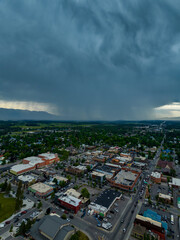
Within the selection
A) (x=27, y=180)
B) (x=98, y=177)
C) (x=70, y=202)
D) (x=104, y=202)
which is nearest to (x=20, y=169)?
(x=27, y=180)

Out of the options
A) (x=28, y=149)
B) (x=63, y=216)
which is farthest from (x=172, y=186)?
(x=28, y=149)

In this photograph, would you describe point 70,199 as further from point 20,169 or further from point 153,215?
point 20,169

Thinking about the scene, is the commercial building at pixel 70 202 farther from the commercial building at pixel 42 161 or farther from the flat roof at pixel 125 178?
the commercial building at pixel 42 161

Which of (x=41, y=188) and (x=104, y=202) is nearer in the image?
(x=104, y=202)

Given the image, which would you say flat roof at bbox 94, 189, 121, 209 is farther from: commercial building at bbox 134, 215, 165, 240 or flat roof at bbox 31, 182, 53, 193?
flat roof at bbox 31, 182, 53, 193

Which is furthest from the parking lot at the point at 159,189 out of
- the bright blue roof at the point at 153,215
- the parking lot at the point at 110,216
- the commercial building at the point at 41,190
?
the commercial building at the point at 41,190

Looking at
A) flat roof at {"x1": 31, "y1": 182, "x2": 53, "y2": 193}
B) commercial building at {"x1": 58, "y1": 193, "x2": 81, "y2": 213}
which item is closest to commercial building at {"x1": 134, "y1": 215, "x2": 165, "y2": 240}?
commercial building at {"x1": 58, "y1": 193, "x2": 81, "y2": 213}
